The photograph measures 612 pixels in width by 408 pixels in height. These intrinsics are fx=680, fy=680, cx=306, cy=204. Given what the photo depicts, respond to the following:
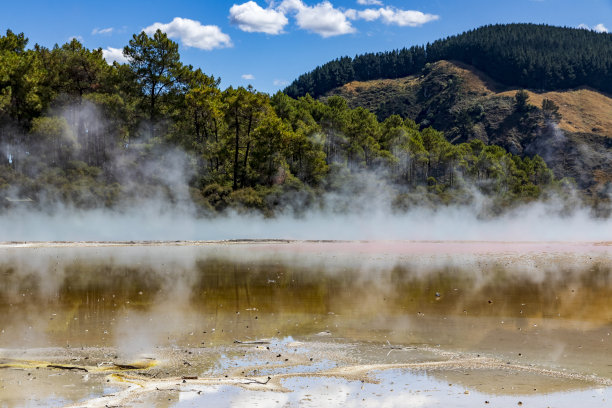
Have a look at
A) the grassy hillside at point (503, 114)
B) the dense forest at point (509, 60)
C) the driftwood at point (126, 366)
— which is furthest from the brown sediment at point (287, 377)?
the dense forest at point (509, 60)

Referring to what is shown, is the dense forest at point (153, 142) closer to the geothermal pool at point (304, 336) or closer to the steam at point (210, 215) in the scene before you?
the steam at point (210, 215)

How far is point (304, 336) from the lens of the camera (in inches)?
484

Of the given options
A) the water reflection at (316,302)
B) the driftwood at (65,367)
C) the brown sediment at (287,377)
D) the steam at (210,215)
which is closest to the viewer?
the brown sediment at (287,377)

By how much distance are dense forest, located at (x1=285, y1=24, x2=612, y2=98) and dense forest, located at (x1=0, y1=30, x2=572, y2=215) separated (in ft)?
359

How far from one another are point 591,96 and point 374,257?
139031mm

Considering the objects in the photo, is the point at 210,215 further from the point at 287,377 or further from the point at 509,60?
the point at 509,60

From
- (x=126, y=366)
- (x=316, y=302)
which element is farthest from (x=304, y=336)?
(x=316, y=302)

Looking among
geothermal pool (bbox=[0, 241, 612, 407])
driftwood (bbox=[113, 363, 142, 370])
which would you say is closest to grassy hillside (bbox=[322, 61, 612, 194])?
geothermal pool (bbox=[0, 241, 612, 407])

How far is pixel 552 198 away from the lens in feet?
217

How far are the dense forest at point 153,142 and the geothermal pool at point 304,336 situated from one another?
23841mm

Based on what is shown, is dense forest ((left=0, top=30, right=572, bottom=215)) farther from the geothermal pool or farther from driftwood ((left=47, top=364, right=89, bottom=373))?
driftwood ((left=47, top=364, right=89, bottom=373))

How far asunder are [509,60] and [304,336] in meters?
160

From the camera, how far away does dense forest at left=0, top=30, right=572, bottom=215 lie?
153 feet

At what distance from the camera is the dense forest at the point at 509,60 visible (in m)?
156
